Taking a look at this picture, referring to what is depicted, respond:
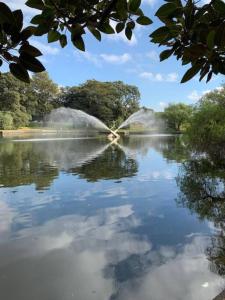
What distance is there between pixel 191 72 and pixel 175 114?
76723 millimetres

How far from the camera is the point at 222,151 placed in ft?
64.2

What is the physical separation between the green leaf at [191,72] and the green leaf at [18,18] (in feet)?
2.34

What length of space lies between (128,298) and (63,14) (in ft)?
14.6

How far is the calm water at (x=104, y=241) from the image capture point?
18.0 feet

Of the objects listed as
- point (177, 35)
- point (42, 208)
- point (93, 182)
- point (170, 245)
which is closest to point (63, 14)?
point (177, 35)

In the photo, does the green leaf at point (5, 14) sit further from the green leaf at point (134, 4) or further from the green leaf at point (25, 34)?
the green leaf at point (134, 4)

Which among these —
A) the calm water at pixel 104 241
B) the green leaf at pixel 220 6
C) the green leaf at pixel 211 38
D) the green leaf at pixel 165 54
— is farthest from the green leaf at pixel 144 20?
the calm water at pixel 104 241

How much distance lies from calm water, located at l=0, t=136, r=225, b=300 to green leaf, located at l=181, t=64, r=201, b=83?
429 cm

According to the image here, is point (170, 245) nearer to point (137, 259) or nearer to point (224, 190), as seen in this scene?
point (137, 259)

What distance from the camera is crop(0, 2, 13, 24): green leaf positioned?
1.23m

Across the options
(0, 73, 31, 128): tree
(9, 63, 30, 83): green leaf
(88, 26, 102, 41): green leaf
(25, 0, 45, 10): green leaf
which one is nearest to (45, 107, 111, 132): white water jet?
(0, 73, 31, 128): tree

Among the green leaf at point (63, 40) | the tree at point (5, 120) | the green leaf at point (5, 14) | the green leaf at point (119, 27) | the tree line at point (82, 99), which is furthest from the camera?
the tree line at point (82, 99)

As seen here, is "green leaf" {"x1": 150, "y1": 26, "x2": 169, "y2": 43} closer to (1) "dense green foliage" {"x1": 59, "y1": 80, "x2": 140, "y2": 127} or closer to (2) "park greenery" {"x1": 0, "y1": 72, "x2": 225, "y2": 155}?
(2) "park greenery" {"x1": 0, "y1": 72, "x2": 225, "y2": 155}

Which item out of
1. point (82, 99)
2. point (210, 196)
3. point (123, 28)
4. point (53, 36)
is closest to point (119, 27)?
point (123, 28)
